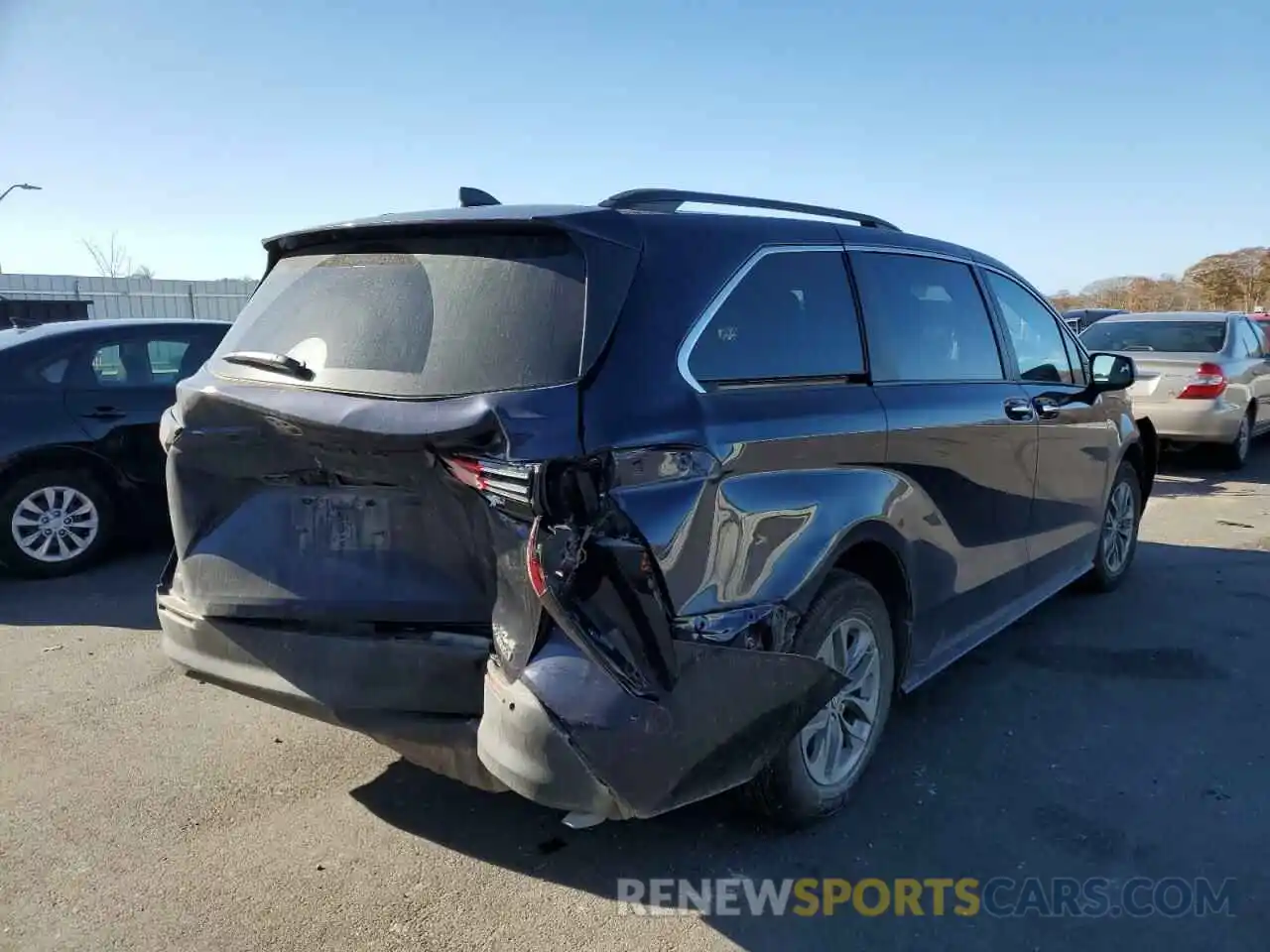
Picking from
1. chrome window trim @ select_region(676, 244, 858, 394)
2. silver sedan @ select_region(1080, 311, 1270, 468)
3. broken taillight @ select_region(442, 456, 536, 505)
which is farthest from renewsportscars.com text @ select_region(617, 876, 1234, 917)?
silver sedan @ select_region(1080, 311, 1270, 468)

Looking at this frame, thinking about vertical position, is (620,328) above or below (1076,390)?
above

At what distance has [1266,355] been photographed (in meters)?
11.6

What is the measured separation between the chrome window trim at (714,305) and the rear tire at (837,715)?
0.84m

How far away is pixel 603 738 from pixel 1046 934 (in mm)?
1459

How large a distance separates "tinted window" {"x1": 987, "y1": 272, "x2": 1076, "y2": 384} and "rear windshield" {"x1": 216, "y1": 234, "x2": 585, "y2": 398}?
2.69 meters

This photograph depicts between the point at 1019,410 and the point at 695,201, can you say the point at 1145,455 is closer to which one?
the point at 1019,410

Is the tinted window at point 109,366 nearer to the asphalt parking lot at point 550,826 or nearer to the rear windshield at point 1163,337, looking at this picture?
the asphalt parking lot at point 550,826

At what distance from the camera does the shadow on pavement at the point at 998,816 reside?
283 cm

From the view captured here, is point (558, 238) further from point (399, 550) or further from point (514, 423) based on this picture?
point (399, 550)

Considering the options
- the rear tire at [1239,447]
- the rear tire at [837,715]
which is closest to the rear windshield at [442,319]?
the rear tire at [837,715]

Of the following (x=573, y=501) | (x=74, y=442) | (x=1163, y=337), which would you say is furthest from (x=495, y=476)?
(x=1163, y=337)

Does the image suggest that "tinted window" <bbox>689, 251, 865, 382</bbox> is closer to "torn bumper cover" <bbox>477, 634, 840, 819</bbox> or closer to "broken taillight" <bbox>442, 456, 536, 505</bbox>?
"broken taillight" <bbox>442, 456, 536, 505</bbox>

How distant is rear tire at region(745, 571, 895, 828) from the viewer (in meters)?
3.08

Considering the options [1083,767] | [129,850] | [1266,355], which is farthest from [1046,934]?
[1266,355]
